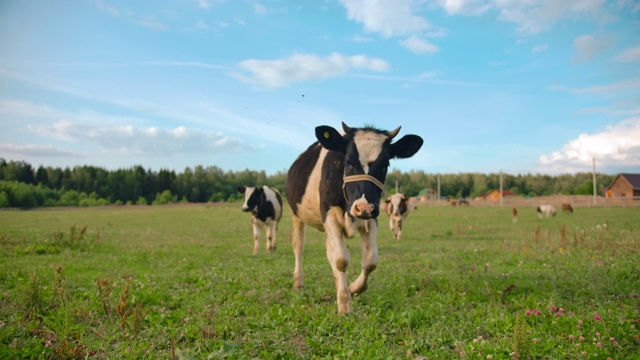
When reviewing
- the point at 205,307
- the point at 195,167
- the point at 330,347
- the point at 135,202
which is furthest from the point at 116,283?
the point at 195,167

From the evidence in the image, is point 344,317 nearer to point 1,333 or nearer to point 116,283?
point 1,333

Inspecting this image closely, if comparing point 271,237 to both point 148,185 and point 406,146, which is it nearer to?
point 406,146

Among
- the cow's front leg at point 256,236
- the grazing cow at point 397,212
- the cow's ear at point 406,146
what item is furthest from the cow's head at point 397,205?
the cow's ear at point 406,146

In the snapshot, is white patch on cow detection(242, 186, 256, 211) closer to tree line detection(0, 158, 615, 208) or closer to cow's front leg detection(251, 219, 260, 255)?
cow's front leg detection(251, 219, 260, 255)

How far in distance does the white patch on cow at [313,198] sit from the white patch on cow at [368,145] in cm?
109

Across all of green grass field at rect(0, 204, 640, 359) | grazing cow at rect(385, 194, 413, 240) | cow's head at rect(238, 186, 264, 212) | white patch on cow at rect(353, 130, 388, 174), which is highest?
white patch on cow at rect(353, 130, 388, 174)

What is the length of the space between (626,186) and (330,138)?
86.5 m

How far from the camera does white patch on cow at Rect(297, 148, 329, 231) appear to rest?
23.0ft

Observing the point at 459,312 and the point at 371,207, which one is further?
the point at 459,312

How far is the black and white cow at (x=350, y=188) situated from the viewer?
5.58 meters

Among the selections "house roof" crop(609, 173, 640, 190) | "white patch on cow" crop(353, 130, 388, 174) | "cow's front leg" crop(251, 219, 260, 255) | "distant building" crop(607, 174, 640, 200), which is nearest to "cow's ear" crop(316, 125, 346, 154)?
"white patch on cow" crop(353, 130, 388, 174)

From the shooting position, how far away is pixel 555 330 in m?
4.97

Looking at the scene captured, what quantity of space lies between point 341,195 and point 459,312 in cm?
220

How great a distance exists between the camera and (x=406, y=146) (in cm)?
650
